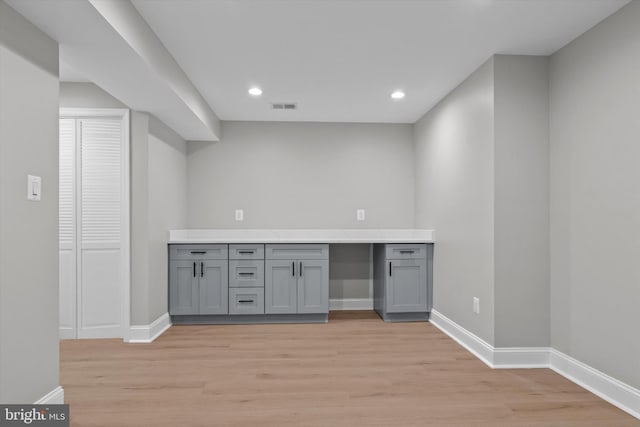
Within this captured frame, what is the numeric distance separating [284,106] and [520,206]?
8.34 ft

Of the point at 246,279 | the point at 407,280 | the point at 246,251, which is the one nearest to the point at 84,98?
the point at 246,251

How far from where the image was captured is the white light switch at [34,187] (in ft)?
6.16

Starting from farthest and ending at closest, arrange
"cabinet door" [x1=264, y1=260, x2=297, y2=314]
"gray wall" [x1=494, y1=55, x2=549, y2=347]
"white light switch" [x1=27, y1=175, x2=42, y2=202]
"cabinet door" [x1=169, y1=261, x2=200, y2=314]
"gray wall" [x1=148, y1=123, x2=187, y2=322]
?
"cabinet door" [x1=264, y1=260, x2=297, y2=314]
"cabinet door" [x1=169, y1=261, x2=200, y2=314]
"gray wall" [x1=148, y1=123, x2=187, y2=322]
"gray wall" [x1=494, y1=55, x2=549, y2=347]
"white light switch" [x1=27, y1=175, x2=42, y2=202]

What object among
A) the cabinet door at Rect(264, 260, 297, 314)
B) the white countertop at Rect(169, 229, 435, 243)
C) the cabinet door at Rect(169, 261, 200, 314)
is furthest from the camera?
the white countertop at Rect(169, 229, 435, 243)

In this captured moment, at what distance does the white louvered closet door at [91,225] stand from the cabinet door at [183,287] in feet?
1.87

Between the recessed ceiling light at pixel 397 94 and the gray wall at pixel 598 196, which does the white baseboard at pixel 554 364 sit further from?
the recessed ceiling light at pixel 397 94

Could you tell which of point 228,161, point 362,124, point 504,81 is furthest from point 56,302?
point 362,124

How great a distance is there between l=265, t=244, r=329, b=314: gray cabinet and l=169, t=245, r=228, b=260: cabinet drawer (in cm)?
50

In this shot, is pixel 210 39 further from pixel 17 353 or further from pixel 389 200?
pixel 389 200

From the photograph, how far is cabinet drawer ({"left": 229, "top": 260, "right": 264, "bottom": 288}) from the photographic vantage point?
4031 mm

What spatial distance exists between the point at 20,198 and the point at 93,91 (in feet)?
6.57

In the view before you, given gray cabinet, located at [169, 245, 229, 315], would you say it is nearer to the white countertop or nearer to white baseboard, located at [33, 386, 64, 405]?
the white countertop

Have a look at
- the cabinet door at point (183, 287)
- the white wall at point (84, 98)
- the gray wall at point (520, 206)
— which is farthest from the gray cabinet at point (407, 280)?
the white wall at point (84, 98)

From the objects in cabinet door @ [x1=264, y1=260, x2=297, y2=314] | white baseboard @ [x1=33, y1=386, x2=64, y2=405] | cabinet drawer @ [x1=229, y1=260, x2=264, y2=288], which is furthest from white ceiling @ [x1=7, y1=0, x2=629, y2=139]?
white baseboard @ [x1=33, y1=386, x2=64, y2=405]
